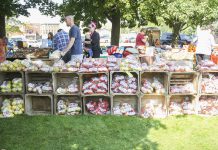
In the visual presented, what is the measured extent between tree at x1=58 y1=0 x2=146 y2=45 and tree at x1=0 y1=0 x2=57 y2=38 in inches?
55.1

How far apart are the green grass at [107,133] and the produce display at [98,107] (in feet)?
0.96

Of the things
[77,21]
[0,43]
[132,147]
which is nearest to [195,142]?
[132,147]

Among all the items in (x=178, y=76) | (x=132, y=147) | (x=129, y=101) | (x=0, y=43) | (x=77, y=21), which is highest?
(x=77, y=21)

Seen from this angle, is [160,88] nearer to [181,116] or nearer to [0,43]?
[181,116]

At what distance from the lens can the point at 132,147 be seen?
19.6 ft

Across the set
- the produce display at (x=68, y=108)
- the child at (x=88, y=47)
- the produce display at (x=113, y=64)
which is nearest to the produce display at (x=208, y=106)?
the produce display at (x=113, y=64)

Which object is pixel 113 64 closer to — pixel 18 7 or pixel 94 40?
pixel 94 40

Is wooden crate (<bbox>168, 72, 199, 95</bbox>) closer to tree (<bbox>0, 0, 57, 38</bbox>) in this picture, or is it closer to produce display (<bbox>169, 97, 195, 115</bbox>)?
produce display (<bbox>169, 97, 195, 115</bbox>)

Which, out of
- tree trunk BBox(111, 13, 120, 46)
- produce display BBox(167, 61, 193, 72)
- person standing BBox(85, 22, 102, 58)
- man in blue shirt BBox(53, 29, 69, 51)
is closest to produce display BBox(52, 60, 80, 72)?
man in blue shirt BBox(53, 29, 69, 51)

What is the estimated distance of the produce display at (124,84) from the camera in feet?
25.3

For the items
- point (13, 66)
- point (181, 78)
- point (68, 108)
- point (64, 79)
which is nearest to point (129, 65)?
point (181, 78)

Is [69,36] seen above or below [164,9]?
below

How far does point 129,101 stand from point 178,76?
1.22 m

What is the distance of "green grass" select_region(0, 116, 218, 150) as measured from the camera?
6.05m
